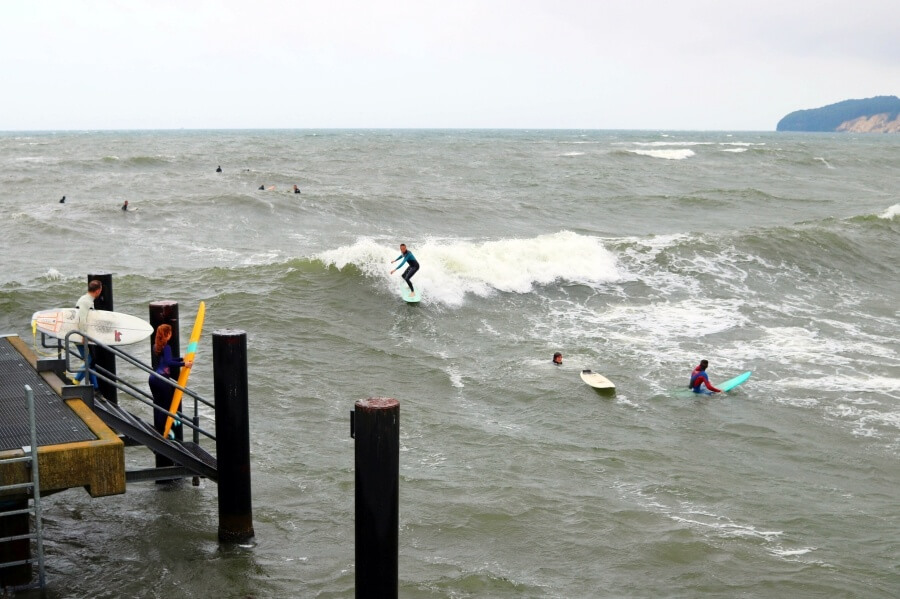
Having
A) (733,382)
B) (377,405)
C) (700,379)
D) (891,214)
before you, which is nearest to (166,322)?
(377,405)

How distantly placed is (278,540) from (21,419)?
2.88 m

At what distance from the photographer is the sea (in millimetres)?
8688

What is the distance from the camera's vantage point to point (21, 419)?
738 centimetres

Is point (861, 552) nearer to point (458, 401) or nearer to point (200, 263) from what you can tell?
point (458, 401)

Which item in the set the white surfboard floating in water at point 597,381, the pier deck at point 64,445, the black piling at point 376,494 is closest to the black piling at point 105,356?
the pier deck at point 64,445

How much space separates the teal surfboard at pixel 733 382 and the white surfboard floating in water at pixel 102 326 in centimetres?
968

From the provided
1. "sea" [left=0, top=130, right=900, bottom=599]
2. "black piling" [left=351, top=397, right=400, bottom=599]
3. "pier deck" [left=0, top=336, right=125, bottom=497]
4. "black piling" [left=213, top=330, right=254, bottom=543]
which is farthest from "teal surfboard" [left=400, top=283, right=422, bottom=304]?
"black piling" [left=351, top=397, right=400, bottom=599]

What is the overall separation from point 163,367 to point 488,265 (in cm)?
1428

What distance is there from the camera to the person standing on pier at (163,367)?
376 inches

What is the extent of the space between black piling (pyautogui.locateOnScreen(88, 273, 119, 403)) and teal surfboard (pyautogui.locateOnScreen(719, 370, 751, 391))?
9.77 m

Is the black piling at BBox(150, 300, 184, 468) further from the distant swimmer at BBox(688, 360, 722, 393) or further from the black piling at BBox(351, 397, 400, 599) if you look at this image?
the distant swimmer at BBox(688, 360, 722, 393)

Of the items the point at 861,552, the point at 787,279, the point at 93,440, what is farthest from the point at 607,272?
the point at 93,440

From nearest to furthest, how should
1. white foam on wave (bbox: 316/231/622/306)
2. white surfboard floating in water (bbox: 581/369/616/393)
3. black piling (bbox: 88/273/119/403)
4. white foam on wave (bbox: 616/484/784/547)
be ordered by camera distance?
white foam on wave (bbox: 616/484/784/547), black piling (bbox: 88/273/119/403), white surfboard floating in water (bbox: 581/369/616/393), white foam on wave (bbox: 316/231/622/306)

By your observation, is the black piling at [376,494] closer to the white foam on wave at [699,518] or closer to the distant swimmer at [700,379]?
the white foam on wave at [699,518]
